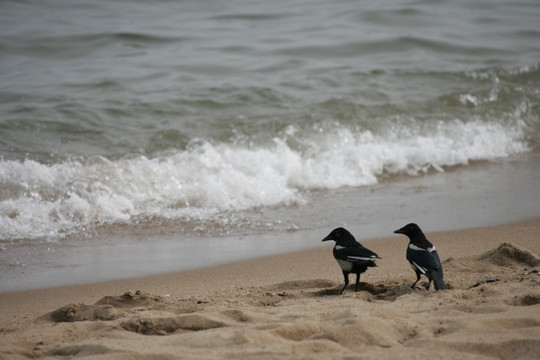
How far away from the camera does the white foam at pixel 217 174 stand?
741 cm

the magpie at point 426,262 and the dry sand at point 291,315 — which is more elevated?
the magpie at point 426,262

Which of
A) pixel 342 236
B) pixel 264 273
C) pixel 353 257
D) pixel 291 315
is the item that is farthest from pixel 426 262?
pixel 264 273

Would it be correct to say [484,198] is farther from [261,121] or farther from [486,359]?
[486,359]

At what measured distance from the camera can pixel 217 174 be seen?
28.0ft

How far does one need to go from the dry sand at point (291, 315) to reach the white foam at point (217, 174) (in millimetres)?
2133

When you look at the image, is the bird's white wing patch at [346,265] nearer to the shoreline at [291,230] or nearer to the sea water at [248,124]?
the shoreline at [291,230]

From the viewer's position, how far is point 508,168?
31.2 ft

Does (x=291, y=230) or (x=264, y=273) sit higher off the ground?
(x=291, y=230)

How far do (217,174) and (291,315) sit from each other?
4826 mm

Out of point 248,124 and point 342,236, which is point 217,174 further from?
point 342,236

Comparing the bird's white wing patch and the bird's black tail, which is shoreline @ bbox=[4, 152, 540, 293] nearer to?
the bird's white wing patch

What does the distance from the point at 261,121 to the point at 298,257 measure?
5.35 meters

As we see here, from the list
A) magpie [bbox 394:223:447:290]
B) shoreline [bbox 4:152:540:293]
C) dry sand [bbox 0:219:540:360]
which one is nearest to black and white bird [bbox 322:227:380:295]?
dry sand [bbox 0:219:540:360]

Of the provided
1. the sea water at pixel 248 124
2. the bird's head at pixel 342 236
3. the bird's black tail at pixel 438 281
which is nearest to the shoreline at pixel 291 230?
the sea water at pixel 248 124
